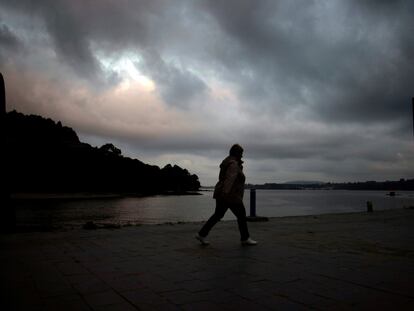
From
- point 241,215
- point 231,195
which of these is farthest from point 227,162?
point 241,215

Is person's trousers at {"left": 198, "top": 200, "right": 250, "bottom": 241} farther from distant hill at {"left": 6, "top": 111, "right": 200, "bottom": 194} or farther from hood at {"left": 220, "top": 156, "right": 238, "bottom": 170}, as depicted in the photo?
distant hill at {"left": 6, "top": 111, "right": 200, "bottom": 194}

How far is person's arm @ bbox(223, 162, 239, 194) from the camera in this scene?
20.8 feet

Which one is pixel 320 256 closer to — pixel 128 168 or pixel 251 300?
pixel 251 300

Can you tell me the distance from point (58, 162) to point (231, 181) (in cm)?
10423

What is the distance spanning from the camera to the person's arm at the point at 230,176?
6.35 metres

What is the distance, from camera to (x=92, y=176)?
364 ft

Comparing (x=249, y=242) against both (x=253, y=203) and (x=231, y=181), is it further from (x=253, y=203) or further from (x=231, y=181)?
(x=253, y=203)

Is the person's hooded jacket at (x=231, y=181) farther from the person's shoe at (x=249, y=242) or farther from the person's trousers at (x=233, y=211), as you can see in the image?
the person's shoe at (x=249, y=242)

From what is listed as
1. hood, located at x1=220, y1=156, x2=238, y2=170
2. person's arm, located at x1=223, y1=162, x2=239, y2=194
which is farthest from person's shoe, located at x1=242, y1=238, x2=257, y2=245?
hood, located at x1=220, y1=156, x2=238, y2=170

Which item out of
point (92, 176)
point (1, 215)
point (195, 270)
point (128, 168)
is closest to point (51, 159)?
point (92, 176)

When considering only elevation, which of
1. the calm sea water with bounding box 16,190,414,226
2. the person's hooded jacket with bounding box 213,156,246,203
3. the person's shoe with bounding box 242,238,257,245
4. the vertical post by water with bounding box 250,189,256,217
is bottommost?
the calm sea water with bounding box 16,190,414,226

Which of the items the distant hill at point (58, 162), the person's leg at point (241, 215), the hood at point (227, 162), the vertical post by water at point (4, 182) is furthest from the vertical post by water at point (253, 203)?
the distant hill at point (58, 162)

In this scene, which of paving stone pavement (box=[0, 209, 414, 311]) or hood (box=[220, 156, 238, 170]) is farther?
hood (box=[220, 156, 238, 170])

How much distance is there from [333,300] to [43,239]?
6.47m
